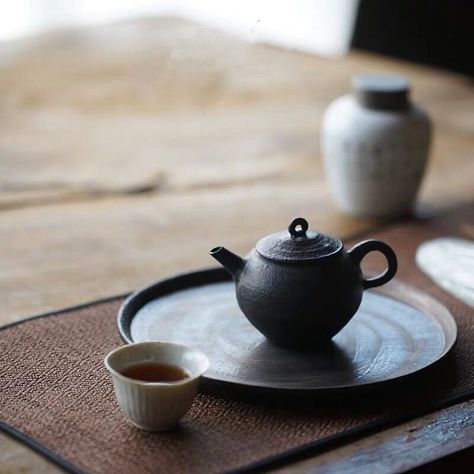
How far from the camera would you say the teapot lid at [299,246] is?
43.5 inches

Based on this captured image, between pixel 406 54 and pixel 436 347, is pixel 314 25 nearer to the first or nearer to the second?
pixel 406 54

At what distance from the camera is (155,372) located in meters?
1.04

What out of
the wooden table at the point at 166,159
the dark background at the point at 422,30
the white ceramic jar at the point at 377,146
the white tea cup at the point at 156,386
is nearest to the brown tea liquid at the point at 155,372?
the white tea cup at the point at 156,386

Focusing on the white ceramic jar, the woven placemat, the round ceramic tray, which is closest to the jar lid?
→ the white ceramic jar

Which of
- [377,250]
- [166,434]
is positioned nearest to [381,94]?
[377,250]

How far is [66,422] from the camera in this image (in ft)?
3.38

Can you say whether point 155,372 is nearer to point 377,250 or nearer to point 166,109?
point 377,250

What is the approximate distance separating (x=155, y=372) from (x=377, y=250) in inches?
11.6

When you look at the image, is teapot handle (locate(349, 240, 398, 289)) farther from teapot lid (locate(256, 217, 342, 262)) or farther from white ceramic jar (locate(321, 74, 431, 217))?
white ceramic jar (locate(321, 74, 431, 217))

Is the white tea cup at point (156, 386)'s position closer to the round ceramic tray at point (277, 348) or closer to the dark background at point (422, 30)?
Answer: the round ceramic tray at point (277, 348)

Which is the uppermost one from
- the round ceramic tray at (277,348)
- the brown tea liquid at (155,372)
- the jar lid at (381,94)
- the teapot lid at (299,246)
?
the jar lid at (381,94)

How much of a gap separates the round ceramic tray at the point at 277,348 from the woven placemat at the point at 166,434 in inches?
0.9

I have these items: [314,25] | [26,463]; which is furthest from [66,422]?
[314,25]

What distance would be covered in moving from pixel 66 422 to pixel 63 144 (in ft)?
3.75
